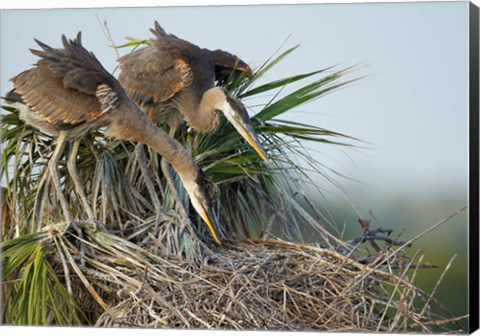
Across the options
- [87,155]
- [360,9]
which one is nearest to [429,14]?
[360,9]

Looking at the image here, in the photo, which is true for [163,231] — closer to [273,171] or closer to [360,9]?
[273,171]

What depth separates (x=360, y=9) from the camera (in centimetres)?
619

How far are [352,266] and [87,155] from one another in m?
1.91

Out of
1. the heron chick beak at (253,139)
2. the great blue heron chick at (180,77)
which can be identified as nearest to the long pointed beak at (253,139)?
the heron chick beak at (253,139)

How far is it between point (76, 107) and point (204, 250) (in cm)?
119

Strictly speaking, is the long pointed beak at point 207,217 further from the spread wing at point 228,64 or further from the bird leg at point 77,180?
the spread wing at point 228,64

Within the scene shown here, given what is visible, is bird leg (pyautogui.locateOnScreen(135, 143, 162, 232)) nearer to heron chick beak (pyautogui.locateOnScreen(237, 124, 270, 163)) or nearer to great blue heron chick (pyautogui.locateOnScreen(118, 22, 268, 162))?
great blue heron chick (pyautogui.locateOnScreen(118, 22, 268, 162))

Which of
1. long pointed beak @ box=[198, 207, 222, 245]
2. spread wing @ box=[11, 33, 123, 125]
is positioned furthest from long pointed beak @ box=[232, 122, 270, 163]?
spread wing @ box=[11, 33, 123, 125]

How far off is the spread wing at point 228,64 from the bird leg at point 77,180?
3.49ft

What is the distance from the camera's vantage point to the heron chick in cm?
647

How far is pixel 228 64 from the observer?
695cm

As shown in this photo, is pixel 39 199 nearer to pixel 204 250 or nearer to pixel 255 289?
pixel 204 250

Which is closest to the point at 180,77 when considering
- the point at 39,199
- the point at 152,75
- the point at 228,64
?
the point at 152,75

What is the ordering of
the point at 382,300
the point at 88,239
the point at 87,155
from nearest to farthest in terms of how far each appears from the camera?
the point at 382,300 → the point at 88,239 → the point at 87,155
